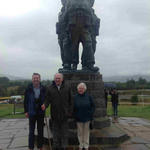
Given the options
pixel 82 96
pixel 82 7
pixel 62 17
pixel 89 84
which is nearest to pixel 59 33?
pixel 62 17

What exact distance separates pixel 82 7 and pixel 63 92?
114 inches

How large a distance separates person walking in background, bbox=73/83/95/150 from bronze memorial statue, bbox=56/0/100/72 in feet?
7.46

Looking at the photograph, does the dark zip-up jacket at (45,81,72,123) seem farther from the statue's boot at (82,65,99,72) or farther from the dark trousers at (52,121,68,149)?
the statue's boot at (82,65,99,72)

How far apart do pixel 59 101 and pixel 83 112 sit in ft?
1.61

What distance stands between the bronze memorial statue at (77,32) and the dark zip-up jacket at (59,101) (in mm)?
2341

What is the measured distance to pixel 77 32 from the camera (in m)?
5.83

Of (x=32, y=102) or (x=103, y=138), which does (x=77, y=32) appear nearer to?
(x=32, y=102)

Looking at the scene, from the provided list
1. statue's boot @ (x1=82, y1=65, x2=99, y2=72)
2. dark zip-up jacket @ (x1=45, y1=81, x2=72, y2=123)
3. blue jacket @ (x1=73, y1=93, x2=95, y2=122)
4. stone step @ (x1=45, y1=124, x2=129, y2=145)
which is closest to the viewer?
dark zip-up jacket @ (x1=45, y1=81, x2=72, y2=123)

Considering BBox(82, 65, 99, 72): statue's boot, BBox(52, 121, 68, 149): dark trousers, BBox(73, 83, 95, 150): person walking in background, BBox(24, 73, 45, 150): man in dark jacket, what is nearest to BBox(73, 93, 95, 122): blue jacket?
BBox(73, 83, 95, 150): person walking in background

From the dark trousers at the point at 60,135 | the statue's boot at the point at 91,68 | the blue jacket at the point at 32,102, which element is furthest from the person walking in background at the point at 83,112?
the statue's boot at the point at 91,68

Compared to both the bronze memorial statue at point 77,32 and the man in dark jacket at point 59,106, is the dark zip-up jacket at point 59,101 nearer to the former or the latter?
the man in dark jacket at point 59,106

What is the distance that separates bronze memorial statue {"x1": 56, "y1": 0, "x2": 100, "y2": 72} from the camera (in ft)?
18.1

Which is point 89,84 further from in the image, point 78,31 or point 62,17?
point 62,17

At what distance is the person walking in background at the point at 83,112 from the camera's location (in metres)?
3.64
